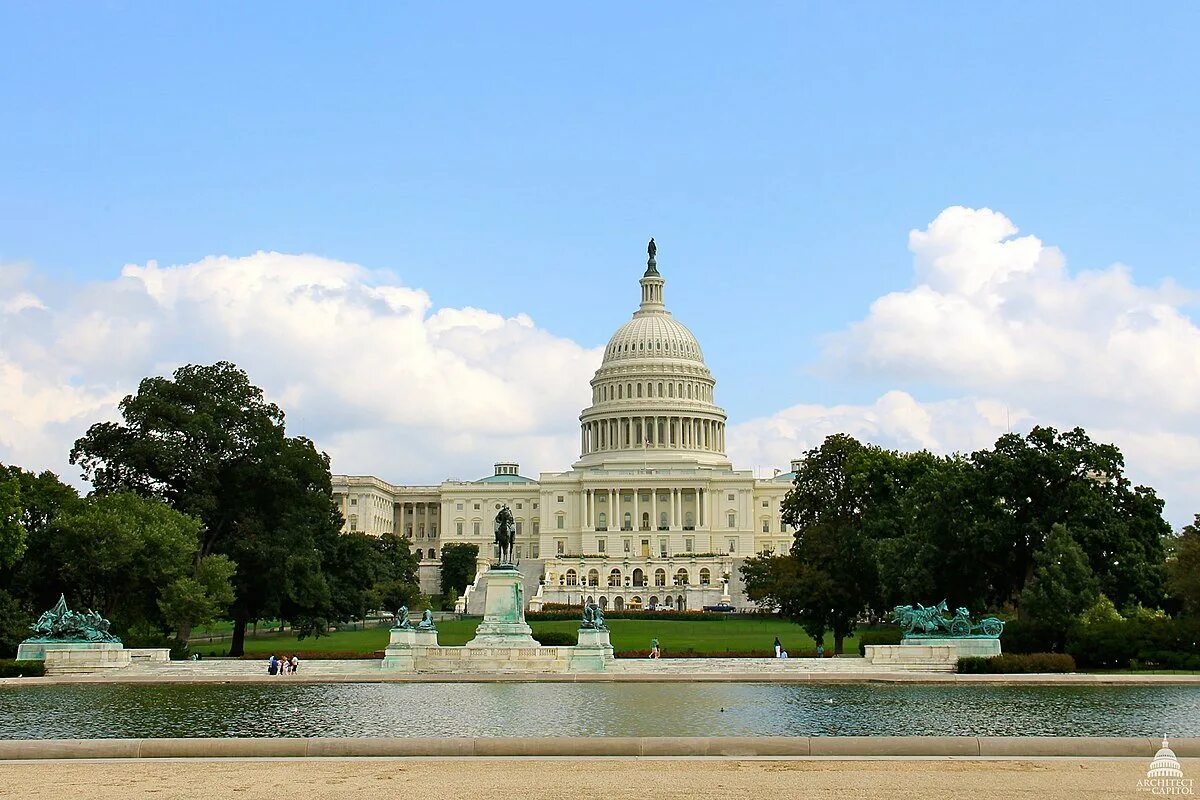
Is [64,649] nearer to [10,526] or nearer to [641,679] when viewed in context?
[10,526]

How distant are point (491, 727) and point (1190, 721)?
12642mm

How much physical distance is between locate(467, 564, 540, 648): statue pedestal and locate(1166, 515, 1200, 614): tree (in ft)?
73.0

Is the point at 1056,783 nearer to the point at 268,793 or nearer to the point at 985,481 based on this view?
the point at 268,793

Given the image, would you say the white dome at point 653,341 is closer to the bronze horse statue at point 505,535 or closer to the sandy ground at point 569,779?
the bronze horse statue at point 505,535

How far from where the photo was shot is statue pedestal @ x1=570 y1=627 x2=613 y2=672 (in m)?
41.4

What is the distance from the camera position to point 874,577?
5900 centimetres

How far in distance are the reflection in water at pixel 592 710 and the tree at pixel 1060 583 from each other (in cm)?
1370

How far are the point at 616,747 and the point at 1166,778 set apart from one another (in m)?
7.41

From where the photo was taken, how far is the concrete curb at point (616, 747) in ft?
64.5

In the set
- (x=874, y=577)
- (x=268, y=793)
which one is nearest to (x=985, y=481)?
(x=874, y=577)

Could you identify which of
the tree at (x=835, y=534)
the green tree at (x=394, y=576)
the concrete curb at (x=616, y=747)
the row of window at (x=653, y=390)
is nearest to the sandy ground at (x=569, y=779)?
the concrete curb at (x=616, y=747)

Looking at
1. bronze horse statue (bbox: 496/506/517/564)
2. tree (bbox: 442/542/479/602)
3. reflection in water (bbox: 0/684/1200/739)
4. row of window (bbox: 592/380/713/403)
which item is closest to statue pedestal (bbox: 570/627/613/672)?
reflection in water (bbox: 0/684/1200/739)

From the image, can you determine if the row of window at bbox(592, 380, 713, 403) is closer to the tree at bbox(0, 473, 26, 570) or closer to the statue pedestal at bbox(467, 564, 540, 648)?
the statue pedestal at bbox(467, 564, 540, 648)

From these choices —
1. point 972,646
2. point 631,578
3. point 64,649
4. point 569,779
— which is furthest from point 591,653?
point 631,578
